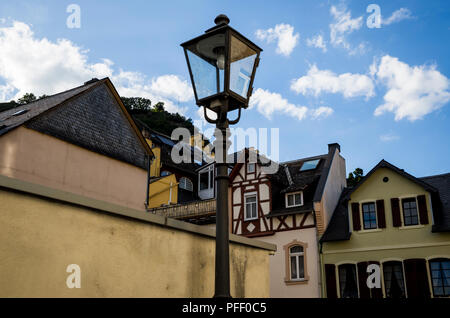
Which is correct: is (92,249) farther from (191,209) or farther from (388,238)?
(191,209)

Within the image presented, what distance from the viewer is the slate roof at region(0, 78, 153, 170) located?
20141 millimetres

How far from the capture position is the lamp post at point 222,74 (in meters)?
4.94

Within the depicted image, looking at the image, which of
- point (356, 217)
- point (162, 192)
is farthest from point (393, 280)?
point (162, 192)

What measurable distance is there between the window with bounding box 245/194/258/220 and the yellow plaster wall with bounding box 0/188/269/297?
20.8m

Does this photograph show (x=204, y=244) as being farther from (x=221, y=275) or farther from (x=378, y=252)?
(x=378, y=252)

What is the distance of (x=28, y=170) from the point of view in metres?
18.3

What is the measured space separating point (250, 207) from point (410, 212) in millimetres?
8633

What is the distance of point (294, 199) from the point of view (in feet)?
83.9

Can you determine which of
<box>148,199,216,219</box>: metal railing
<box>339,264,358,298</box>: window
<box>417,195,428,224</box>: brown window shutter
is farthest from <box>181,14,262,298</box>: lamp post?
→ <box>148,199,216,219</box>: metal railing

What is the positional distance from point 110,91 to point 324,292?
47.5 ft

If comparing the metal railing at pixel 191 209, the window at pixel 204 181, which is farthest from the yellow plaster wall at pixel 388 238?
the window at pixel 204 181

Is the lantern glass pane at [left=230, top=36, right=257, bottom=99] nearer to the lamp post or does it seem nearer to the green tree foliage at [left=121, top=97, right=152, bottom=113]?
the lamp post
